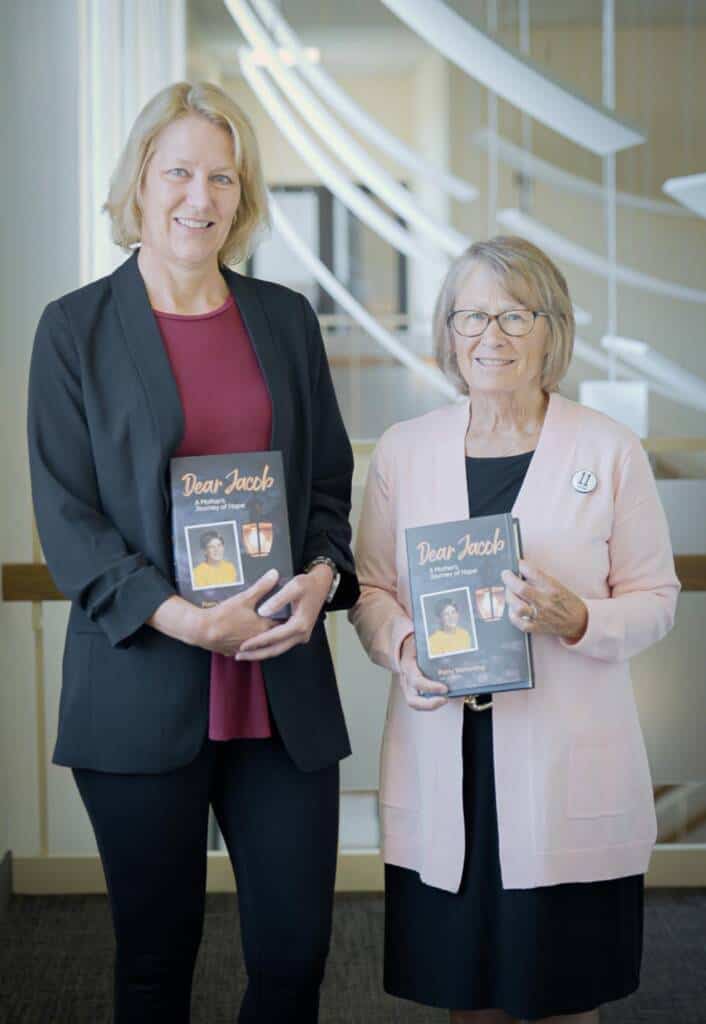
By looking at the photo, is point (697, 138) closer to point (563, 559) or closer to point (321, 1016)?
point (563, 559)

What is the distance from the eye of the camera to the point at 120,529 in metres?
1.83

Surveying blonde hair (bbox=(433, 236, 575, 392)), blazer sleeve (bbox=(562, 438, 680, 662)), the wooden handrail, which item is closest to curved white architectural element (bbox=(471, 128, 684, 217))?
the wooden handrail

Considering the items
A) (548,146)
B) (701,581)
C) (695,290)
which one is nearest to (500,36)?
(548,146)

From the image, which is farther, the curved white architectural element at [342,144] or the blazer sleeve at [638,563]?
the curved white architectural element at [342,144]

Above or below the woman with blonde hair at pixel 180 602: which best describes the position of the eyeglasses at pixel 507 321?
above

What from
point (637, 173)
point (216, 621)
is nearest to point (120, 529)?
point (216, 621)

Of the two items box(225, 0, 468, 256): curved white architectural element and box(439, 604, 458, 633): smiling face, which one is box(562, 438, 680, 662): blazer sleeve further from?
box(225, 0, 468, 256): curved white architectural element

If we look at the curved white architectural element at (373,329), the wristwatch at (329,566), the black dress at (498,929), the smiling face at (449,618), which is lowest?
the black dress at (498,929)

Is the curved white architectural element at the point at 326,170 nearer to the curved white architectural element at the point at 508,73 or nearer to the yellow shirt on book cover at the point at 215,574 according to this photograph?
the curved white architectural element at the point at 508,73

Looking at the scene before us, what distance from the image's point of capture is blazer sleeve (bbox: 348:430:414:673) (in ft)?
6.68

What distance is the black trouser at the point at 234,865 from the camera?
6.05 ft

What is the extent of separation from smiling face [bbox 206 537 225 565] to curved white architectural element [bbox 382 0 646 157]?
2.46 meters

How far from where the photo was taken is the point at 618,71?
12.8 feet

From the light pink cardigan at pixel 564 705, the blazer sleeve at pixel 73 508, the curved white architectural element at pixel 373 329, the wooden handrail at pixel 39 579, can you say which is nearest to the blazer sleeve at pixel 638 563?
the light pink cardigan at pixel 564 705
